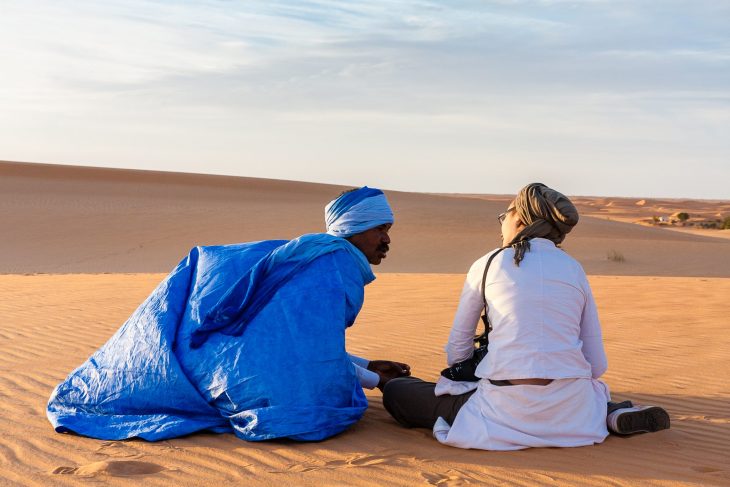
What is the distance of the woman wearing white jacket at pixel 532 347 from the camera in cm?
485

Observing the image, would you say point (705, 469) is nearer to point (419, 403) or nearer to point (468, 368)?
point (468, 368)

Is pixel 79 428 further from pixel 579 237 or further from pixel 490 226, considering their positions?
pixel 490 226

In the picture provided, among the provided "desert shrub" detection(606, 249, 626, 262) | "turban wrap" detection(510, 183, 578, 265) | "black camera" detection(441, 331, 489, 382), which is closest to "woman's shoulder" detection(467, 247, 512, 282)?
"turban wrap" detection(510, 183, 578, 265)

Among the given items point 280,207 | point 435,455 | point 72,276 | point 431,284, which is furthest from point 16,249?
point 435,455

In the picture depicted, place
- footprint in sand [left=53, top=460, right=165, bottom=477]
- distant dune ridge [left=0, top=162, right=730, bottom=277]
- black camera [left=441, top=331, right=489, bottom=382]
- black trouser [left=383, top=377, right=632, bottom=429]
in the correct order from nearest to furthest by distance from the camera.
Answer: footprint in sand [left=53, top=460, right=165, bottom=477] → black camera [left=441, top=331, right=489, bottom=382] → black trouser [left=383, top=377, right=632, bottom=429] → distant dune ridge [left=0, top=162, right=730, bottom=277]

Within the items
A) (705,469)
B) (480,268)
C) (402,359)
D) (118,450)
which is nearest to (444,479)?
(480,268)

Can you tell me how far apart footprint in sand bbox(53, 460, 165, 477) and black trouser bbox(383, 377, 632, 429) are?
5.07 ft

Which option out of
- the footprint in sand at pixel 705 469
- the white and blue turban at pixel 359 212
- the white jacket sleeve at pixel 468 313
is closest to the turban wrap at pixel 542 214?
the white jacket sleeve at pixel 468 313

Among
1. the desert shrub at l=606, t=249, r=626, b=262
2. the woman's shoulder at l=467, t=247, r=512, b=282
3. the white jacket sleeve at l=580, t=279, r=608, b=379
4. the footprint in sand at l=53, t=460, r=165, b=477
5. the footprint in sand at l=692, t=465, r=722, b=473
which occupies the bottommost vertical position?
the desert shrub at l=606, t=249, r=626, b=262

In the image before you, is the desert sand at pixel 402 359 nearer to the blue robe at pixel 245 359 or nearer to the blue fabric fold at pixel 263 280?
the blue robe at pixel 245 359

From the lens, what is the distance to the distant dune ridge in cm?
2544

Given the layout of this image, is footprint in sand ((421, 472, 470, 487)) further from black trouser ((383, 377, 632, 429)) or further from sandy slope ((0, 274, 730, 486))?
black trouser ((383, 377, 632, 429))

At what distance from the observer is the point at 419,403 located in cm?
554

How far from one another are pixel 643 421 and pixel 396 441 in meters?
1.42
